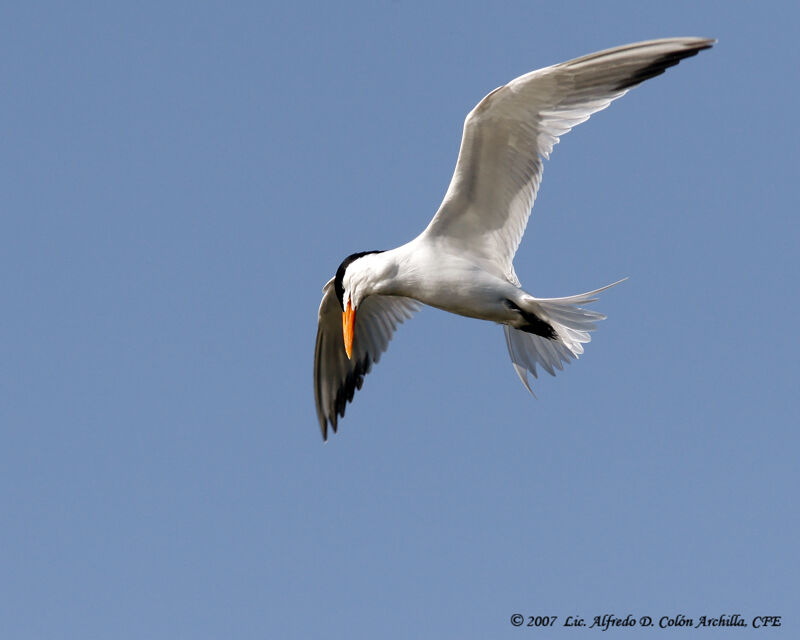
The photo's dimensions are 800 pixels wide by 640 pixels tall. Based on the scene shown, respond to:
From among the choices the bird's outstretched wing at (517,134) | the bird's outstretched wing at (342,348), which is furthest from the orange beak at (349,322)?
the bird's outstretched wing at (342,348)

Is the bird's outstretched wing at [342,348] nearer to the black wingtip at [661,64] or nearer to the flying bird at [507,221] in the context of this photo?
the flying bird at [507,221]

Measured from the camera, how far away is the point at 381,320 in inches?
389

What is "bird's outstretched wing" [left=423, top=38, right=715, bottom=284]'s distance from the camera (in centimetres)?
719

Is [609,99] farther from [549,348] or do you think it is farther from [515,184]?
[549,348]

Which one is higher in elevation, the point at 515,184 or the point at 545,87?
the point at 545,87

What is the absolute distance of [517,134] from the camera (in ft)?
25.1

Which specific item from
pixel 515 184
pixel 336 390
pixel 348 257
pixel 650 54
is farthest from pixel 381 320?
pixel 650 54

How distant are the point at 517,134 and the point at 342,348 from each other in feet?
10.1

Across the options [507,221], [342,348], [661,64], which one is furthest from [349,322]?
[661,64]

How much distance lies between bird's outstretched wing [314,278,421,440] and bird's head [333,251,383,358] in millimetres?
1079

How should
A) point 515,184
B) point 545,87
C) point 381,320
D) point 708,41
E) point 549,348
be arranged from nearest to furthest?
point 708,41, point 545,87, point 515,184, point 549,348, point 381,320

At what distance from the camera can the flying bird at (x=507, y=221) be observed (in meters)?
7.27

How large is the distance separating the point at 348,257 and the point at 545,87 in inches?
81.0

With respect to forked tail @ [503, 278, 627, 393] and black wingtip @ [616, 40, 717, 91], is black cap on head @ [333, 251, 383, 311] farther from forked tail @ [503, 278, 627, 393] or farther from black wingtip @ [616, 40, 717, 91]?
black wingtip @ [616, 40, 717, 91]
